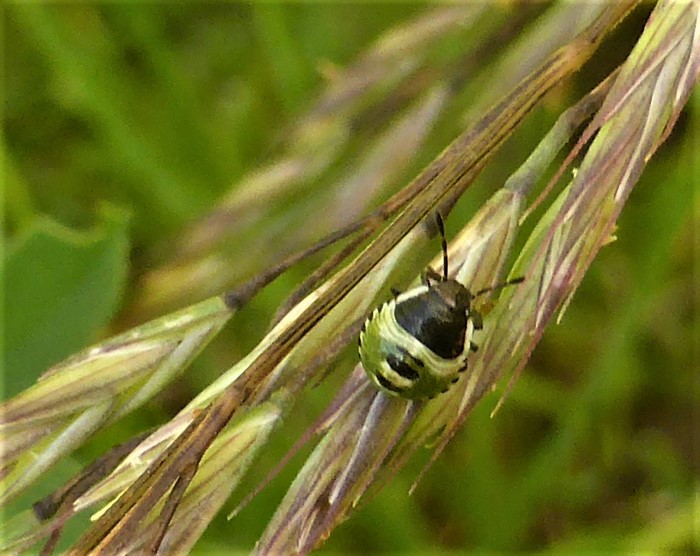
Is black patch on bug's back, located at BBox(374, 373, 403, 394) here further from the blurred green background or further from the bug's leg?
the blurred green background

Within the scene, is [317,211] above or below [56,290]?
below

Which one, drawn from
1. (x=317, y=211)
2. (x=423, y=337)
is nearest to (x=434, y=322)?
(x=423, y=337)

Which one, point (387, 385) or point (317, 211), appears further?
point (317, 211)

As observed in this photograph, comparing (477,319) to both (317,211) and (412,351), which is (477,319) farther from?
(317,211)

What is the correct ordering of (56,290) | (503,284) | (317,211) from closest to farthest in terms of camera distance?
(503,284) → (56,290) → (317,211)

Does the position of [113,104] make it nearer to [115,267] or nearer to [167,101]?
[167,101]

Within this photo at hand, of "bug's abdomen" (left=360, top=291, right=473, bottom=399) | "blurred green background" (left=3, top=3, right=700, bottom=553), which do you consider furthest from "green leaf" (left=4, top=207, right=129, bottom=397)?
"bug's abdomen" (left=360, top=291, right=473, bottom=399)

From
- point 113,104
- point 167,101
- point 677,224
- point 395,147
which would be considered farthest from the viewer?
point 167,101

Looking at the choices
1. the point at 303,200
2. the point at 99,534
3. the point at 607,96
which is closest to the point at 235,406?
the point at 99,534
